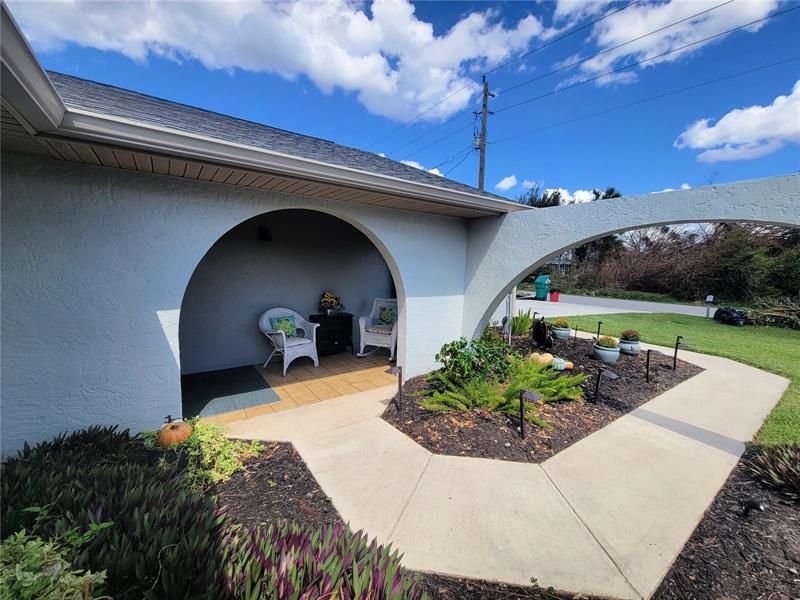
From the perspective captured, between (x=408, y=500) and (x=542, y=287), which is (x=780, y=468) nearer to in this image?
(x=408, y=500)

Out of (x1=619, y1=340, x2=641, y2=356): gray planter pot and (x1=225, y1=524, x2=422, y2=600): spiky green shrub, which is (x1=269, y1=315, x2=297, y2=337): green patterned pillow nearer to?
(x1=225, y1=524, x2=422, y2=600): spiky green shrub

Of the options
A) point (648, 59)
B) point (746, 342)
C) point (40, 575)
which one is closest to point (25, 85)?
point (40, 575)

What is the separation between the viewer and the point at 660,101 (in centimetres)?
984

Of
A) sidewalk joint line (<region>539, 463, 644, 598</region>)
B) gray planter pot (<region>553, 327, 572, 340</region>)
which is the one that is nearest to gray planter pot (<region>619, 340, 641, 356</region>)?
gray planter pot (<region>553, 327, 572, 340</region>)

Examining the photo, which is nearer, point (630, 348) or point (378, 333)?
point (378, 333)

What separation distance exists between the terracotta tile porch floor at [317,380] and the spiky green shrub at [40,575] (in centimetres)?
300

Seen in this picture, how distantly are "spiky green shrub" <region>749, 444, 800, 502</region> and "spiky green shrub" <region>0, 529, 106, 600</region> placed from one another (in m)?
4.70

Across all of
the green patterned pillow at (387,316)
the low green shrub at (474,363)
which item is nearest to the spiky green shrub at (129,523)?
the low green shrub at (474,363)

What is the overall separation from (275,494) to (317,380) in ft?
9.47

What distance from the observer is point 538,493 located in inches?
111

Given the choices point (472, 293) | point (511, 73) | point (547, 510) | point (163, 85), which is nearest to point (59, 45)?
point (163, 85)

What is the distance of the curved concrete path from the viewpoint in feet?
7.05

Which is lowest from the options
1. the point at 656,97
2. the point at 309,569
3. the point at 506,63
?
the point at 309,569

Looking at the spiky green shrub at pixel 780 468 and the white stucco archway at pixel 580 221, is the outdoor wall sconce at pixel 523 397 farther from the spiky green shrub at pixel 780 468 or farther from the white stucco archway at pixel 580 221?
the white stucco archway at pixel 580 221
